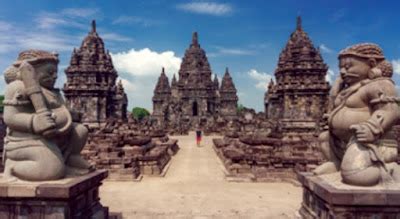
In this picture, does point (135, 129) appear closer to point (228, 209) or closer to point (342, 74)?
point (228, 209)

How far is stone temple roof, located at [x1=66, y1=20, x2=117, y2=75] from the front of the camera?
3120 cm

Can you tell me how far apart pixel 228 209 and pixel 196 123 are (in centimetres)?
4328

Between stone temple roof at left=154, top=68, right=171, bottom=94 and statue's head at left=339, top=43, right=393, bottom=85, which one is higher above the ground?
stone temple roof at left=154, top=68, right=171, bottom=94

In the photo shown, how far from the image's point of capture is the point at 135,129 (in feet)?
91.4

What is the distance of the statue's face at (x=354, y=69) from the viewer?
15.7 ft

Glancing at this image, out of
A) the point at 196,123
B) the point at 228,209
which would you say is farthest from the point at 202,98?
the point at 228,209

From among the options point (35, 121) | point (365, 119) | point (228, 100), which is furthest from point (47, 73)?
point (228, 100)

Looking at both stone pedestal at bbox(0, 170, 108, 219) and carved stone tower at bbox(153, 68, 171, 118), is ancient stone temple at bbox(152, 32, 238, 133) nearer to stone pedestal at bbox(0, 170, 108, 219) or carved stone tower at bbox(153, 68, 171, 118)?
carved stone tower at bbox(153, 68, 171, 118)

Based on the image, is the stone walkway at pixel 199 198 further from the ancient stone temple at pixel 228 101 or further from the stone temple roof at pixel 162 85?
the stone temple roof at pixel 162 85

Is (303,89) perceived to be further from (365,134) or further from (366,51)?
(365,134)

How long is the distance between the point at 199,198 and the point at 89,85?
1001 inches

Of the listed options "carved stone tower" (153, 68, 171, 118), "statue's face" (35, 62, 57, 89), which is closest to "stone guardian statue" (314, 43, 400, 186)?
"statue's face" (35, 62, 57, 89)

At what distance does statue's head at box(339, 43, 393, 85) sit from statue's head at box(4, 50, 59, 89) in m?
4.21

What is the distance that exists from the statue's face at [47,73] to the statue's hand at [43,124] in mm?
544
